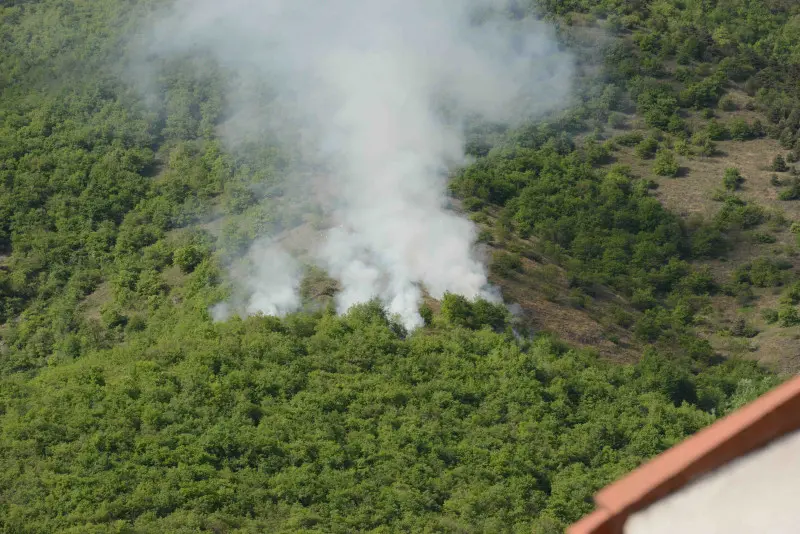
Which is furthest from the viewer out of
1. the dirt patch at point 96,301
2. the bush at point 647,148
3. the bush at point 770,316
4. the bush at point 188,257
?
the bush at point 647,148

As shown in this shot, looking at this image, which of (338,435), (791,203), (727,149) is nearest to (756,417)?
(338,435)

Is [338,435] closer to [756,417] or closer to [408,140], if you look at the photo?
[408,140]

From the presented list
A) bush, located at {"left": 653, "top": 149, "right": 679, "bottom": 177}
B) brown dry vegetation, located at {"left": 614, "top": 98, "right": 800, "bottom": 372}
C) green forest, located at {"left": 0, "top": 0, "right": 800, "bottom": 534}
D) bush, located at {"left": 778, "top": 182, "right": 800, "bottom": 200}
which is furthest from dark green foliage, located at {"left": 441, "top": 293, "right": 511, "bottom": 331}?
bush, located at {"left": 778, "top": 182, "right": 800, "bottom": 200}

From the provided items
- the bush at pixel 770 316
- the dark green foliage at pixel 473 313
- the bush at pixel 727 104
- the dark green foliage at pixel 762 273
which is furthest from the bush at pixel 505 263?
the bush at pixel 727 104

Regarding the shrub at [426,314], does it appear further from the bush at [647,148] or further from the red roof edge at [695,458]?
the red roof edge at [695,458]

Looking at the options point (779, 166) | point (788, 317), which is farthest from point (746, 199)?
point (788, 317)

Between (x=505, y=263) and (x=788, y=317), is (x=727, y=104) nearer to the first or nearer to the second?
(x=788, y=317)
